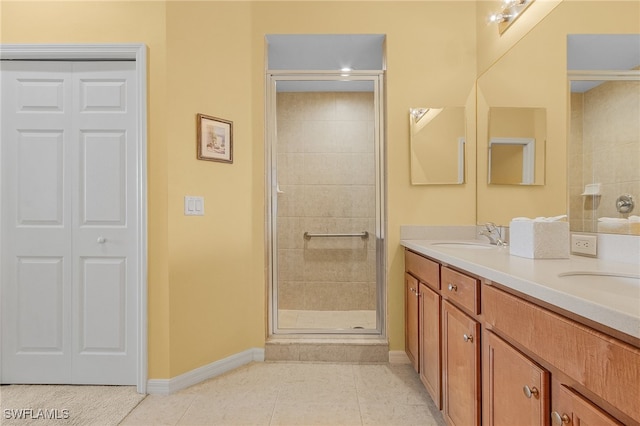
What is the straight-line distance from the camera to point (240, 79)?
240 cm

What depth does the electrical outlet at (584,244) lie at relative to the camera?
1458 mm

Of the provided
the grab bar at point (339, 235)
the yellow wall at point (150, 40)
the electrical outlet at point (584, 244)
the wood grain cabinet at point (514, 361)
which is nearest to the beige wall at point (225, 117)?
the yellow wall at point (150, 40)

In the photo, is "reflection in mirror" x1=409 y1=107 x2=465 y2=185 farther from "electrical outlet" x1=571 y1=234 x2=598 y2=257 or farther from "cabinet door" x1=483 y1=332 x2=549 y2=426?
"cabinet door" x1=483 y1=332 x2=549 y2=426

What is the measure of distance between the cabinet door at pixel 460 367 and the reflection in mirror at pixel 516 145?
0.96 metres

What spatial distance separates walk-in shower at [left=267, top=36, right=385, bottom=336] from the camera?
8.50 feet

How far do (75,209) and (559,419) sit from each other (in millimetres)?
2515

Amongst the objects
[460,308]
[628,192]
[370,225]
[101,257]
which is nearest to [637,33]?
[628,192]

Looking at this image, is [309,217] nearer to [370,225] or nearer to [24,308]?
[370,225]

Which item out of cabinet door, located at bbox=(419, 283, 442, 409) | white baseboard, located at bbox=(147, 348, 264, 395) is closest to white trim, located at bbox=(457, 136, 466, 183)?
cabinet door, located at bbox=(419, 283, 442, 409)

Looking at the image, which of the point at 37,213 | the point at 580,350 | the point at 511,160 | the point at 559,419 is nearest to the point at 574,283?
the point at 580,350

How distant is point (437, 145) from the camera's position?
97.3 inches

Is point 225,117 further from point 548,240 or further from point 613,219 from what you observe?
point 613,219

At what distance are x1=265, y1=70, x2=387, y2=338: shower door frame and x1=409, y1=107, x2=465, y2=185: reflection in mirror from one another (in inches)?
9.5

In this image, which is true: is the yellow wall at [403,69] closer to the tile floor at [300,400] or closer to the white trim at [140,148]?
the tile floor at [300,400]
